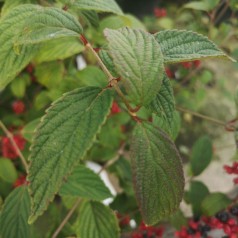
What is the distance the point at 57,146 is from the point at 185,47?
0.75 ft

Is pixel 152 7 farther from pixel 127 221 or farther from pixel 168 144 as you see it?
pixel 168 144

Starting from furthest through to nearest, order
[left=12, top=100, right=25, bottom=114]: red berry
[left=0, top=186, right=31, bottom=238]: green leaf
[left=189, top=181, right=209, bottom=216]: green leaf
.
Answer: [left=12, top=100, right=25, bottom=114]: red berry → [left=189, top=181, right=209, bottom=216]: green leaf → [left=0, top=186, right=31, bottom=238]: green leaf

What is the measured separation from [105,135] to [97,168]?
11.3 inches

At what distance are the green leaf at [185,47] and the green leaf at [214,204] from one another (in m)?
0.53

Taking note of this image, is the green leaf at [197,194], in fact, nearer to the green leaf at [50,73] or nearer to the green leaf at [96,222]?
the green leaf at [96,222]

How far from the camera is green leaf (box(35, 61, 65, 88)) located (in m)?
1.14

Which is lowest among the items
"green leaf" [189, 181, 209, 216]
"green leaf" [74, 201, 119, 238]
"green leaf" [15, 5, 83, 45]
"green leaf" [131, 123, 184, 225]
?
"green leaf" [189, 181, 209, 216]

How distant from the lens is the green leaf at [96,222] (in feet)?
2.88

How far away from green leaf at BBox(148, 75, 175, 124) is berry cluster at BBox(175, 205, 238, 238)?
426 mm

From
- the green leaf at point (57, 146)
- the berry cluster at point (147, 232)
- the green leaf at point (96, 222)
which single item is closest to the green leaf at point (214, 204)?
the berry cluster at point (147, 232)

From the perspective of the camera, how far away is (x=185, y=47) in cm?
59

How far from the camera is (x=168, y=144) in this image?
1.87 feet

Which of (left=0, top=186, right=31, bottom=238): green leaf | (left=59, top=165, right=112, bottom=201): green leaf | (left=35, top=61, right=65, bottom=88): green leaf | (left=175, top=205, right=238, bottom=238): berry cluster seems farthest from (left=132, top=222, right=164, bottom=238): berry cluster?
(left=35, top=61, right=65, bottom=88): green leaf

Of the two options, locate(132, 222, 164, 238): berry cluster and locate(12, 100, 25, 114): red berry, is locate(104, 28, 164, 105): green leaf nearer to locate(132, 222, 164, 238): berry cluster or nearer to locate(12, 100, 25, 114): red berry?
locate(132, 222, 164, 238): berry cluster
